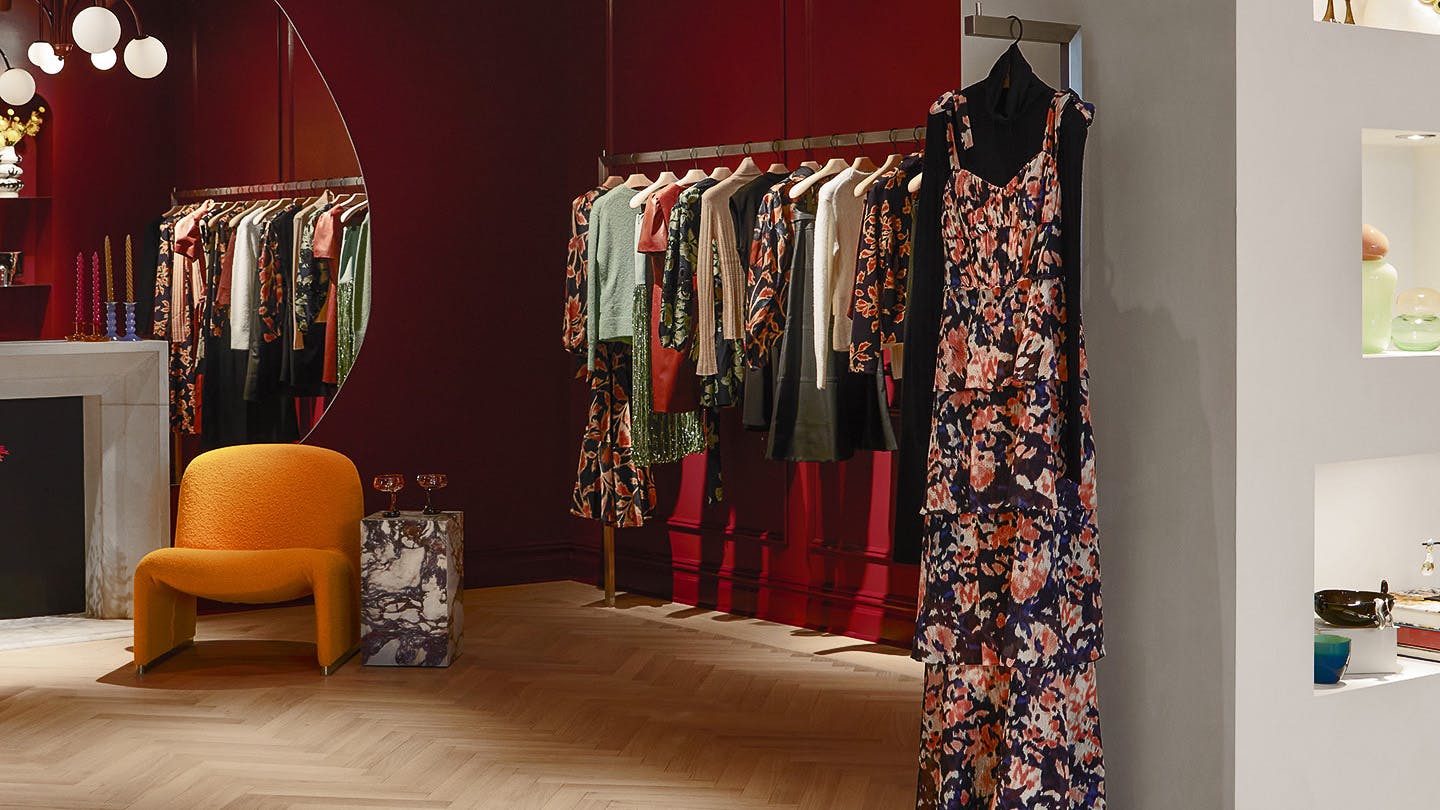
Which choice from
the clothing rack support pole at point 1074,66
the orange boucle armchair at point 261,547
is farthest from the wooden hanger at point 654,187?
the clothing rack support pole at point 1074,66

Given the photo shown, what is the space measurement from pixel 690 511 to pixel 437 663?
60.8 inches

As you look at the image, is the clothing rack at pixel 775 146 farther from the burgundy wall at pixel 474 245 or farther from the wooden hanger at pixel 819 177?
the burgundy wall at pixel 474 245

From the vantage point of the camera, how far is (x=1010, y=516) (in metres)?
3.04

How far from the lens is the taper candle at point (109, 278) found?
5.67m

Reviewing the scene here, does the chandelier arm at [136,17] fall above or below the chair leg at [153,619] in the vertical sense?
above

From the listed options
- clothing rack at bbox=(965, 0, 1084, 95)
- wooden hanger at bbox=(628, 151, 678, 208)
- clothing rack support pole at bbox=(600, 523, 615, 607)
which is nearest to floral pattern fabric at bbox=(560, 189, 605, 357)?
wooden hanger at bbox=(628, 151, 678, 208)

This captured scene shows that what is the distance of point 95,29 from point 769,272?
8.90 feet

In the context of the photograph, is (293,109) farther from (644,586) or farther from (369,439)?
(644,586)

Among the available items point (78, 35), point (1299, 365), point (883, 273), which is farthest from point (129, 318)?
point (1299, 365)

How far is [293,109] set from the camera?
19.9 feet

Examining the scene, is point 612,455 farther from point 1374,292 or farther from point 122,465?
point 1374,292

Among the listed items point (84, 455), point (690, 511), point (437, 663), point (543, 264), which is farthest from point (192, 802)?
point (543, 264)

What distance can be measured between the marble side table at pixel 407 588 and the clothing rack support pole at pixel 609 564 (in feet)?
3.81

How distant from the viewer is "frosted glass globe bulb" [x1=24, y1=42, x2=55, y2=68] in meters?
5.56
